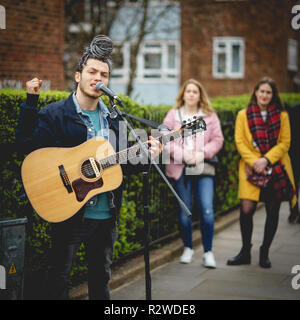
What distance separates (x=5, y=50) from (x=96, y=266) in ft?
16.9

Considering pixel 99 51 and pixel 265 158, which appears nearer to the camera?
pixel 99 51

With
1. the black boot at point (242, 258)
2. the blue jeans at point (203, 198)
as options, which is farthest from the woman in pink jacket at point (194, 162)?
the black boot at point (242, 258)

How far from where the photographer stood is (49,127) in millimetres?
3436

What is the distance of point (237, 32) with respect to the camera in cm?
2228

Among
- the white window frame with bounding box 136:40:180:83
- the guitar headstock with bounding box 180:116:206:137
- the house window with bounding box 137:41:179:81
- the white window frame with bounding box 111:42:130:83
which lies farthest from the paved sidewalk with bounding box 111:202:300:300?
the house window with bounding box 137:41:179:81

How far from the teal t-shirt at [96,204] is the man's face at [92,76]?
0.17 meters

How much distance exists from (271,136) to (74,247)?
10.3ft

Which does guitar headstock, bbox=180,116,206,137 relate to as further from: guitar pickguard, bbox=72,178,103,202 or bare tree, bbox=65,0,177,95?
bare tree, bbox=65,0,177,95

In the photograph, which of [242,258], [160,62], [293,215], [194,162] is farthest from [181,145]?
[160,62]

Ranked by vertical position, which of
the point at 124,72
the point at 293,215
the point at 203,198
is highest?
the point at 124,72

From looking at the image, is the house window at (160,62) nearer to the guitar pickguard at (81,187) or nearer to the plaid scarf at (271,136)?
the plaid scarf at (271,136)

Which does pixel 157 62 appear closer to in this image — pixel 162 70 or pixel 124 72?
pixel 162 70

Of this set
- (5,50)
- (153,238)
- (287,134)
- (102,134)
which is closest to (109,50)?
(102,134)
